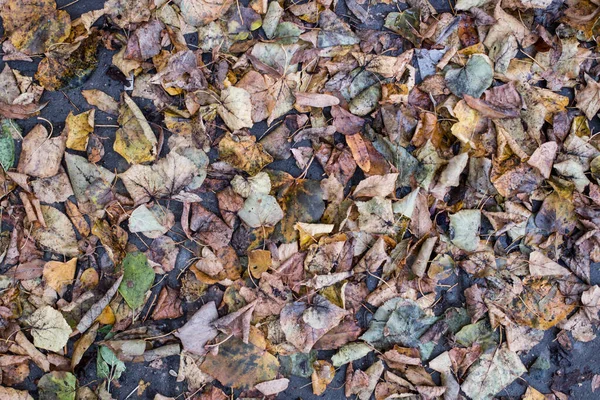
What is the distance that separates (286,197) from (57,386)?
3.59 ft

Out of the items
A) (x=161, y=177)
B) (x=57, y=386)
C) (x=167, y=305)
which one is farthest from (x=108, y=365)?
(x=161, y=177)

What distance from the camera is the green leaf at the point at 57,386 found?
5.88 feet

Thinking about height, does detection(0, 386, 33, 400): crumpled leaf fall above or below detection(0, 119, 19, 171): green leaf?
below

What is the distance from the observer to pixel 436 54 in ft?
6.17

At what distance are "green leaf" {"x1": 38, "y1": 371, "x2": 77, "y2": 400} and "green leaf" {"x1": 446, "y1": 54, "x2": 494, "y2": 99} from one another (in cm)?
181

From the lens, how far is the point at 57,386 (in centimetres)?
180

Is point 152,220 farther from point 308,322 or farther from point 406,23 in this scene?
point 406,23

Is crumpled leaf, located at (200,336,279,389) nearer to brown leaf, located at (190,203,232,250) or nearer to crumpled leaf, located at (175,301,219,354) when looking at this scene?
crumpled leaf, located at (175,301,219,354)

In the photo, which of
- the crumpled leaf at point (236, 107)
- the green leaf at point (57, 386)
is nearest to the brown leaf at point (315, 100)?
the crumpled leaf at point (236, 107)

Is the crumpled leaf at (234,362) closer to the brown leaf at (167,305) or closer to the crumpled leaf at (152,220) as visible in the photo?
the brown leaf at (167,305)

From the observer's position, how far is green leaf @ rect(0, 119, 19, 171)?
1773 millimetres

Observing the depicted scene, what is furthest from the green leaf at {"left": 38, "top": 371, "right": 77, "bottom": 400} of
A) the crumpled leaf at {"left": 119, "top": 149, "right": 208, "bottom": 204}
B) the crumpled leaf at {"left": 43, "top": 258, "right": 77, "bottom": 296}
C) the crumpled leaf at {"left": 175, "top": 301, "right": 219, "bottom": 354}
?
the crumpled leaf at {"left": 119, "top": 149, "right": 208, "bottom": 204}

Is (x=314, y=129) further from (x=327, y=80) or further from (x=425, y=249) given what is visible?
(x=425, y=249)

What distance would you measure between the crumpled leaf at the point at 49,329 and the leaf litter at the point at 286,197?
1cm
